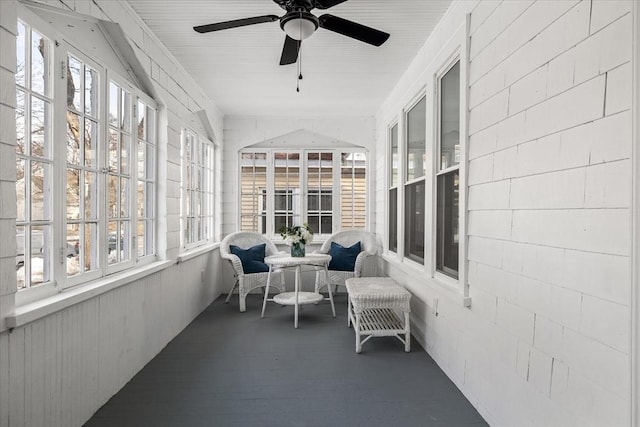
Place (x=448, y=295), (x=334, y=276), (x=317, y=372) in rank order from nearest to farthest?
1. (x=448, y=295)
2. (x=317, y=372)
3. (x=334, y=276)

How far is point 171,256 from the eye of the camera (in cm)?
363

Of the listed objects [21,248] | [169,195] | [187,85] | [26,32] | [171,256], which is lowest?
[171,256]

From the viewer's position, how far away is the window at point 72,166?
1.93m

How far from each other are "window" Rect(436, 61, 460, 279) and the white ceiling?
1.81 feet

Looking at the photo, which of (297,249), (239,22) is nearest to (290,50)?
(239,22)

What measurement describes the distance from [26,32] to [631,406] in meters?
2.94

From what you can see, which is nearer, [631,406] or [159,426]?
[631,406]

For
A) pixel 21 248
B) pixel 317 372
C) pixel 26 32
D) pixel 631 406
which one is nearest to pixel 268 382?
pixel 317 372

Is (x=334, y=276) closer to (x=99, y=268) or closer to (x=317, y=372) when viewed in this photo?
(x=317, y=372)

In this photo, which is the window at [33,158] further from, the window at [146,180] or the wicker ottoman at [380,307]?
the wicker ottoman at [380,307]

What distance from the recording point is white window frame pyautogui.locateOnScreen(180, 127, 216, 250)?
13.9 feet

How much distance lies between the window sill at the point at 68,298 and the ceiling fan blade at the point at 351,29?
210 centimetres

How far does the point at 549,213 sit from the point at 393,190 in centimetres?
329

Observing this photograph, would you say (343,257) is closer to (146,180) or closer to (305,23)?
(146,180)
